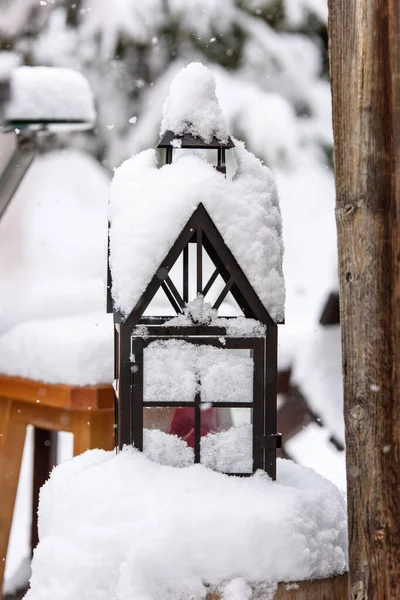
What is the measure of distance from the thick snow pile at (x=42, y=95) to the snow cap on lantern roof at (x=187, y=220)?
1149 millimetres

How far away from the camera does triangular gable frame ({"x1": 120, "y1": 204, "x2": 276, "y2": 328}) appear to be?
0.94 metres

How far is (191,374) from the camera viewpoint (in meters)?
0.97

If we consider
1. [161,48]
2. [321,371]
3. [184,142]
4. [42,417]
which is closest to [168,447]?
[184,142]

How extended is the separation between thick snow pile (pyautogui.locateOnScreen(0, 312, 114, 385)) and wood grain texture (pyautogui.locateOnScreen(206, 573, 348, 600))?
897 mm

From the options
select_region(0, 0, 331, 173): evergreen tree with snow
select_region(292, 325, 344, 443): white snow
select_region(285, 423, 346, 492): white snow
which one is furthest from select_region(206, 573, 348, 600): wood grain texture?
select_region(0, 0, 331, 173): evergreen tree with snow

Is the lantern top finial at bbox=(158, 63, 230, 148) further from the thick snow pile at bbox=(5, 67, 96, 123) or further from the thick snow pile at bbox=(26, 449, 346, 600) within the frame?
the thick snow pile at bbox=(5, 67, 96, 123)

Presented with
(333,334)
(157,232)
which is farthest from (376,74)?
(333,334)

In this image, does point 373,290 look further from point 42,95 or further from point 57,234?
point 57,234

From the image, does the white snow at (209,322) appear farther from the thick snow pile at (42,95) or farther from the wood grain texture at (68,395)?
the thick snow pile at (42,95)

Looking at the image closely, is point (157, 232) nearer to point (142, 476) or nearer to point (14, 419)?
point (142, 476)

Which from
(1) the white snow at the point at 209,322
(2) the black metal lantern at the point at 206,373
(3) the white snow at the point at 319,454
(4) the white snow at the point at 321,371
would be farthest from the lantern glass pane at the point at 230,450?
(3) the white snow at the point at 319,454

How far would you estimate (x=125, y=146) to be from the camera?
291 cm

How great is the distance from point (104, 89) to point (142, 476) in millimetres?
2276

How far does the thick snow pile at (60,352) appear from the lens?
1688 mm
